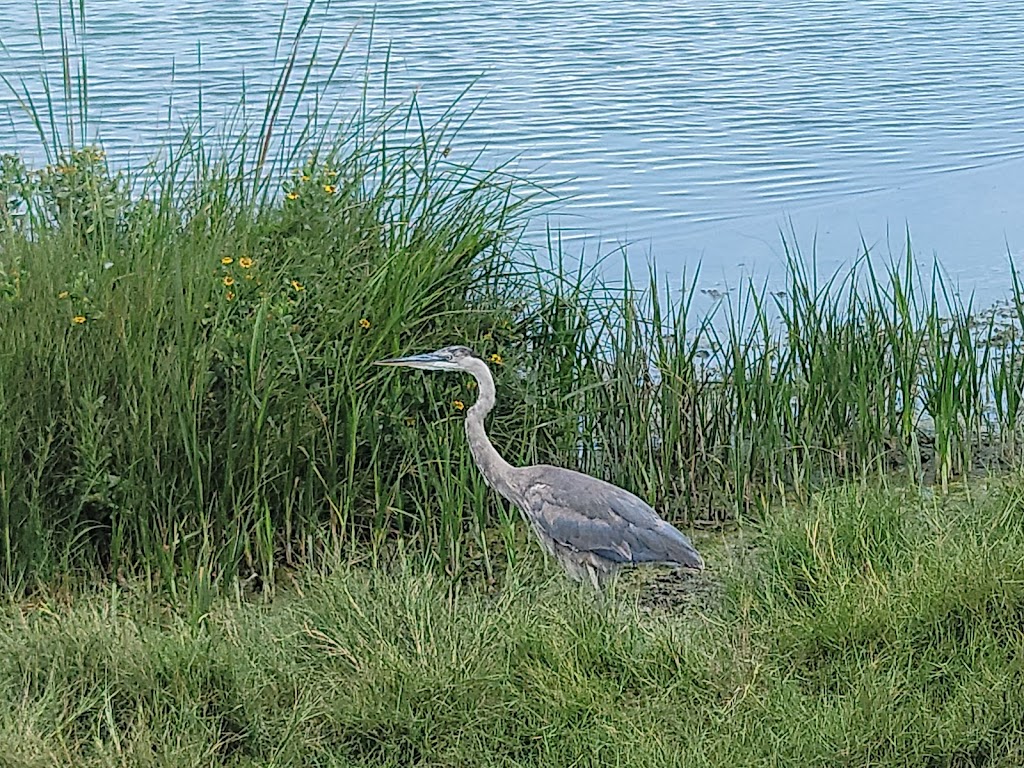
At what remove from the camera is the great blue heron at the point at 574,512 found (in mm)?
3639

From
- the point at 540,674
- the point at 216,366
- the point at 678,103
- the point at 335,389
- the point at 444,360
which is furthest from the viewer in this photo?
the point at 678,103

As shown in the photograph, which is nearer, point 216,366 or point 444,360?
point 444,360

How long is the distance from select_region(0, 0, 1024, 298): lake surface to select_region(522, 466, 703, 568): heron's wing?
8.35 feet

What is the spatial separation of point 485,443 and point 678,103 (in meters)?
5.93

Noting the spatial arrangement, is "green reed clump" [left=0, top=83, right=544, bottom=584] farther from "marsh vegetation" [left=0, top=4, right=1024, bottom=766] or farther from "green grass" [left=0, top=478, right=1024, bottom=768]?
"green grass" [left=0, top=478, right=1024, bottom=768]

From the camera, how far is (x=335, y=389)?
13.3 ft

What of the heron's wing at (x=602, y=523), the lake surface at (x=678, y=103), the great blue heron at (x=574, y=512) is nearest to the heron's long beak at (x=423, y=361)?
the great blue heron at (x=574, y=512)

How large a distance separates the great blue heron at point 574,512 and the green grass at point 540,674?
18cm

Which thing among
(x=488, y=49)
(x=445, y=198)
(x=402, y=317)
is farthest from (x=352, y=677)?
(x=488, y=49)

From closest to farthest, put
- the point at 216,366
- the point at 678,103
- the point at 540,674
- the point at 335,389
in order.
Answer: the point at 540,674
the point at 216,366
the point at 335,389
the point at 678,103

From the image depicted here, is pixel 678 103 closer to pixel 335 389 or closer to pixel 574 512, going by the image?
pixel 335 389

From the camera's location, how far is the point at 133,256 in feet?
13.1

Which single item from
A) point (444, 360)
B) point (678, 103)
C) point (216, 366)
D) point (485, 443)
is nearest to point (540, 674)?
point (485, 443)

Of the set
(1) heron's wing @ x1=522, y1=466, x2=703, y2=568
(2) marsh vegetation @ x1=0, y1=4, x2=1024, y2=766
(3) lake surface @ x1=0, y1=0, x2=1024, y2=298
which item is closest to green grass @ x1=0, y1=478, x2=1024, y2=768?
(2) marsh vegetation @ x1=0, y1=4, x2=1024, y2=766
